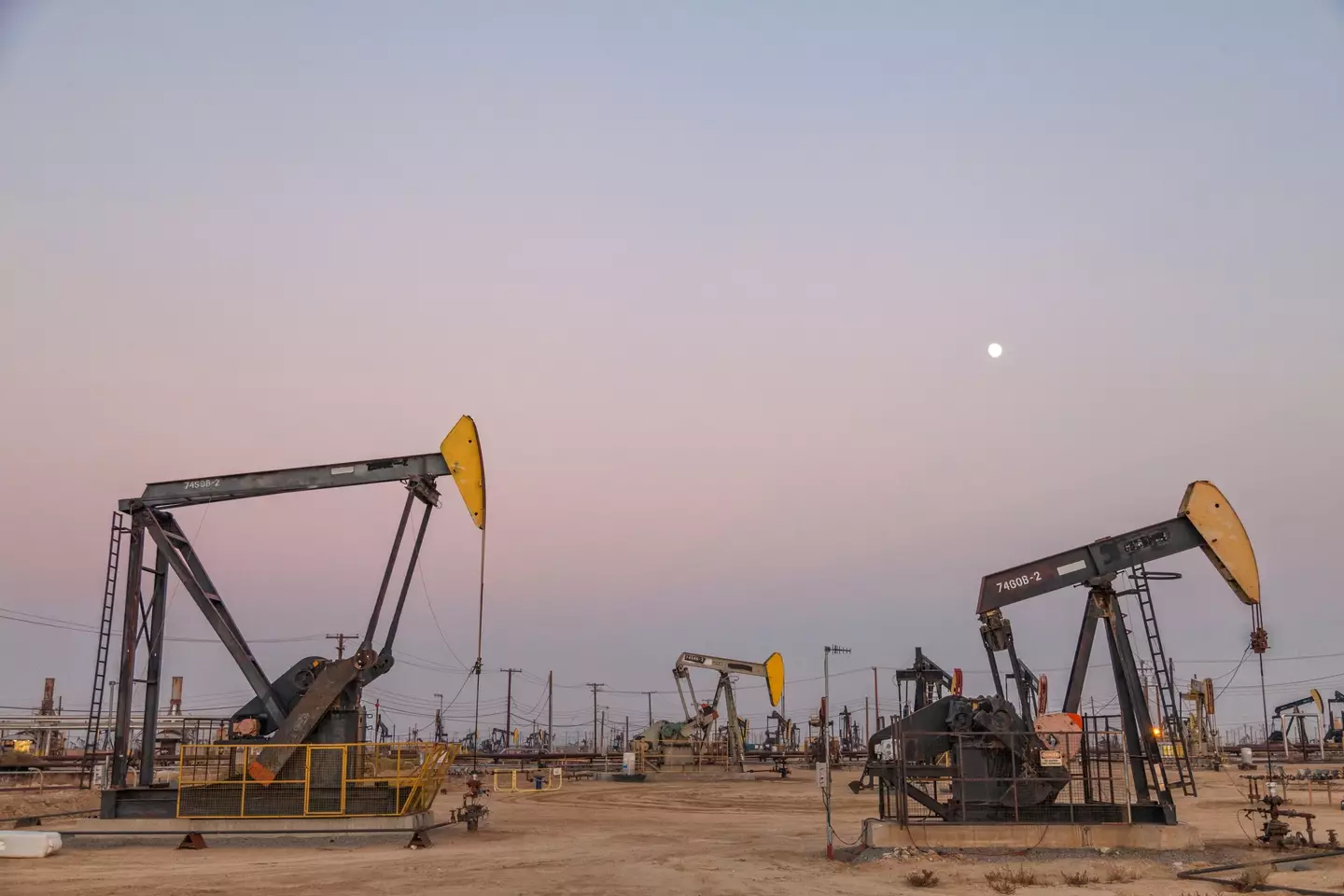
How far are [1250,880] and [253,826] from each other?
495 inches

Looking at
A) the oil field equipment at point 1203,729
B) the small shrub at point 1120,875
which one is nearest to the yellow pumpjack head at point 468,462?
the small shrub at point 1120,875

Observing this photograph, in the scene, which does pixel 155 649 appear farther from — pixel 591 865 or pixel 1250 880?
pixel 1250 880

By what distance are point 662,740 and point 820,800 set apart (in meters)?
13.5

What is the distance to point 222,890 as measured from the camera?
37.6 ft

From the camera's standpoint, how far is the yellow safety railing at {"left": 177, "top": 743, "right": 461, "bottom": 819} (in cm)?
1587

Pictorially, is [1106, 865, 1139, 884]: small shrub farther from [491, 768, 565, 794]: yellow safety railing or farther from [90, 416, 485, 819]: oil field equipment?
[491, 768, 565, 794]: yellow safety railing

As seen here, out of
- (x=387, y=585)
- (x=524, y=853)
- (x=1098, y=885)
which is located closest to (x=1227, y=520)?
(x=1098, y=885)

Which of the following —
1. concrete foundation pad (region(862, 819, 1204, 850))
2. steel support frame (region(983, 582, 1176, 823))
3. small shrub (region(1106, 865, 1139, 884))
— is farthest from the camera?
steel support frame (region(983, 582, 1176, 823))

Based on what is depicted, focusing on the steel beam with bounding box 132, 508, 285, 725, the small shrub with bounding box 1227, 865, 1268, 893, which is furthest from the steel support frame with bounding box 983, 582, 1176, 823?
the steel beam with bounding box 132, 508, 285, 725

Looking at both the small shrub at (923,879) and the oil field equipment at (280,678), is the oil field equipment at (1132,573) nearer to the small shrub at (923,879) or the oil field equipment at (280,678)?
the small shrub at (923,879)

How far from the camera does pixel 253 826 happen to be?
15.7 metres

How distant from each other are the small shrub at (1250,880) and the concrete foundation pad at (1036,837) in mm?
1860

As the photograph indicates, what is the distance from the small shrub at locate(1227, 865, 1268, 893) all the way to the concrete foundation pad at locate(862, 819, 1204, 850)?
1860mm

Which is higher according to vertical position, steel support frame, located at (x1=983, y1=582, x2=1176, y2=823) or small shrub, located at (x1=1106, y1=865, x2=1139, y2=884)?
steel support frame, located at (x1=983, y1=582, x2=1176, y2=823)
